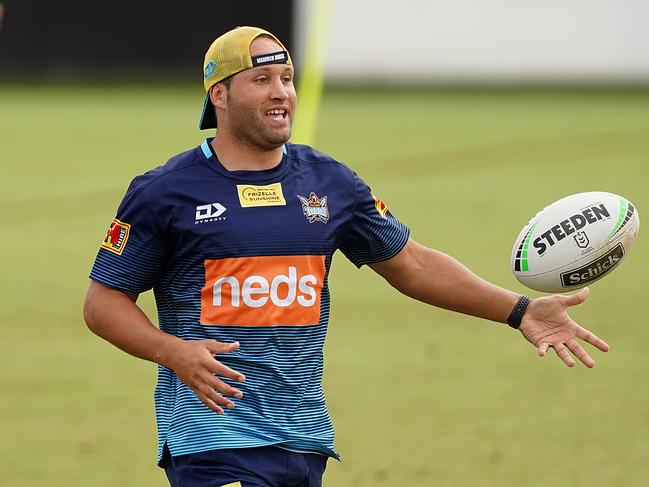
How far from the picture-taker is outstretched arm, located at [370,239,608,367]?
5996 millimetres

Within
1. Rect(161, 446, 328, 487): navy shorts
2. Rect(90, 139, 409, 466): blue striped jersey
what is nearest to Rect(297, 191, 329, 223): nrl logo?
Rect(90, 139, 409, 466): blue striped jersey

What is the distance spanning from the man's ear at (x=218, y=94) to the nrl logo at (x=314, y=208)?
1.62 ft

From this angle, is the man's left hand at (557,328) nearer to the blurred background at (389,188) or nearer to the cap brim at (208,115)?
the cap brim at (208,115)

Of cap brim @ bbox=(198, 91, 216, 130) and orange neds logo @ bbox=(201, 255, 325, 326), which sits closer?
orange neds logo @ bbox=(201, 255, 325, 326)

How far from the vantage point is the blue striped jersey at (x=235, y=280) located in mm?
5555

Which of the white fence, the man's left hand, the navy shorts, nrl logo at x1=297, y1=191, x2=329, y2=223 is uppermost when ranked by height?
nrl logo at x1=297, y1=191, x2=329, y2=223

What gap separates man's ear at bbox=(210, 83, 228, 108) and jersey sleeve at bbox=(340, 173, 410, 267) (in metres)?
0.62

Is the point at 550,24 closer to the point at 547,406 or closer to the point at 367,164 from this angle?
the point at 367,164

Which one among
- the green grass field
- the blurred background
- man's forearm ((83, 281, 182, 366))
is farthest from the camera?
the blurred background

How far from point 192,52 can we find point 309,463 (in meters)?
35.1

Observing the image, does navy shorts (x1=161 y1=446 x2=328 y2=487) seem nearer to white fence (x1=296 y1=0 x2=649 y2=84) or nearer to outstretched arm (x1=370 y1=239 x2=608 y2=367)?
outstretched arm (x1=370 y1=239 x2=608 y2=367)

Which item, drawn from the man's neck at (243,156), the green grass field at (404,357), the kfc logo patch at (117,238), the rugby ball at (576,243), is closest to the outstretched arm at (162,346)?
the kfc logo patch at (117,238)

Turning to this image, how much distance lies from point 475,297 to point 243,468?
50.0 inches

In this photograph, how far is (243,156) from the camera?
577 cm
